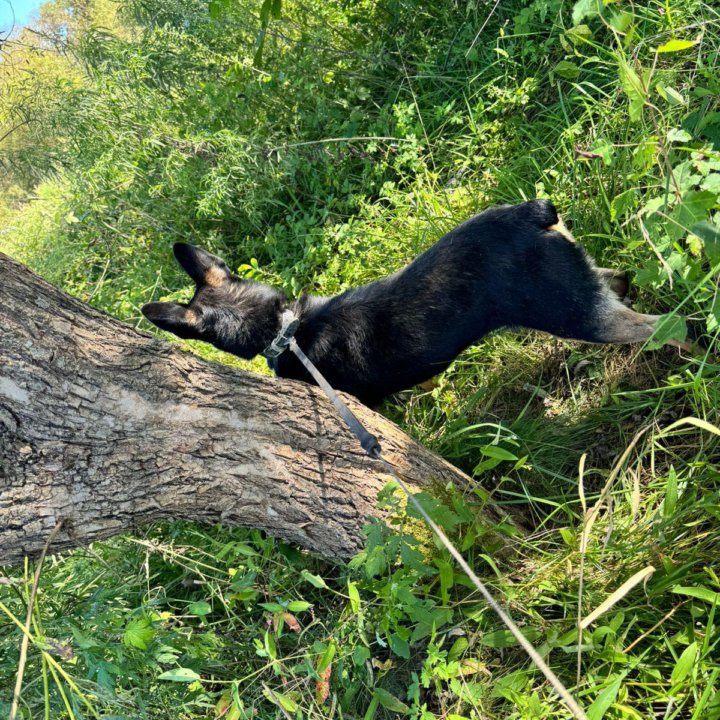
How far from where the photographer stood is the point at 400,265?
12.8 ft

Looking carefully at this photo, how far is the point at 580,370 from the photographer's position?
322 centimetres

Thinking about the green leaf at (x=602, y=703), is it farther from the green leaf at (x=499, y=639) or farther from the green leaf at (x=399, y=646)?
the green leaf at (x=399, y=646)

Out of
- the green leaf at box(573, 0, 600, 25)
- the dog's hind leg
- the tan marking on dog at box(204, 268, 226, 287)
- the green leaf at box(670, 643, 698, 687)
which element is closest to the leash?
the green leaf at box(670, 643, 698, 687)

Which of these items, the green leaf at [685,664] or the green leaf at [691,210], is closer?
the green leaf at [691,210]

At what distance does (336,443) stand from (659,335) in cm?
137

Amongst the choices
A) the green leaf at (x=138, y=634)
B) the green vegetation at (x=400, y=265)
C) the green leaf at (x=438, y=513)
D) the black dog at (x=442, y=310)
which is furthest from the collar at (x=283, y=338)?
the green leaf at (x=138, y=634)

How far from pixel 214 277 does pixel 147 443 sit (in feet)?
5.16

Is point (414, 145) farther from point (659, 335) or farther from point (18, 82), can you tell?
point (18, 82)

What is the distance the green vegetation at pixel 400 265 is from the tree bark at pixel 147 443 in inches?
10.6

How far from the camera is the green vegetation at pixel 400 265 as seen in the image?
2166 mm

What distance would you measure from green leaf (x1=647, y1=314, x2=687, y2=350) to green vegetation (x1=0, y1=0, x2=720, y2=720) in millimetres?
23

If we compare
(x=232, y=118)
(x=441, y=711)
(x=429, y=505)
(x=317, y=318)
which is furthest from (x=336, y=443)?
(x=232, y=118)

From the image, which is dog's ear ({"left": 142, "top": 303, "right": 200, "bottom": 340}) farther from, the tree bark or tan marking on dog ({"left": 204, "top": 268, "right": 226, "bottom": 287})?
the tree bark

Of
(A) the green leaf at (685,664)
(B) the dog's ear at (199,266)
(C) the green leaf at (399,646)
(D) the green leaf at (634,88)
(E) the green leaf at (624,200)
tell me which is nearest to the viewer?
(D) the green leaf at (634,88)
